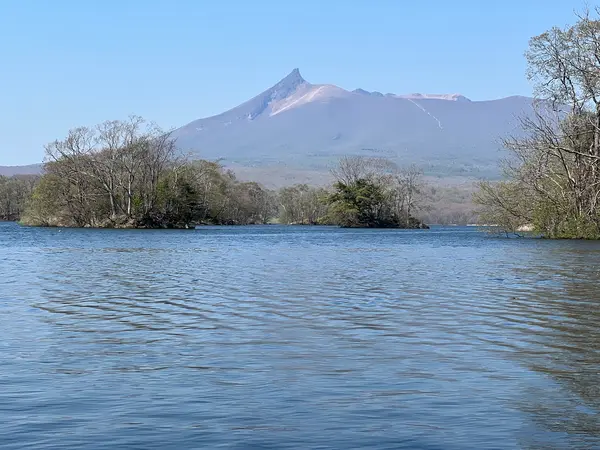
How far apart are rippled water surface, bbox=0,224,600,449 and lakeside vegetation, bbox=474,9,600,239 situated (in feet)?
114

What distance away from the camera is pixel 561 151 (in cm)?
6359

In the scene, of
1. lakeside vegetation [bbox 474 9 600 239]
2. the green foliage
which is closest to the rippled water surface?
lakeside vegetation [bbox 474 9 600 239]

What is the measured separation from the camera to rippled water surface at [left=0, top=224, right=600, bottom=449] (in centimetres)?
938

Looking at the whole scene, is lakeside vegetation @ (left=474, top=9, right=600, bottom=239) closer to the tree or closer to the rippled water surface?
the rippled water surface

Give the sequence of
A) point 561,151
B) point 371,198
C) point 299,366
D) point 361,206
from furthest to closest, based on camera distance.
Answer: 1. point 361,206
2. point 371,198
3. point 561,151
4. point 299,366

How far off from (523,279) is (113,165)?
84.1 metres

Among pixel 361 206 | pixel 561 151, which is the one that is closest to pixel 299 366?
pixel 561 151

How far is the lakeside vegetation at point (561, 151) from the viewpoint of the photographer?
194 ft

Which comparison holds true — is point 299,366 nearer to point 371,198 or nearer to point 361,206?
point 371,198

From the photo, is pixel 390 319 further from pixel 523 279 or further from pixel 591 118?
pixel 591 118

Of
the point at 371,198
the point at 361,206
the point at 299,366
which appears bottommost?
the point at 299,366

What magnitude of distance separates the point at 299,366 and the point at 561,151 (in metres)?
54.4

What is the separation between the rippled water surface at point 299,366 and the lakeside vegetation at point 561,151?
3478 cm

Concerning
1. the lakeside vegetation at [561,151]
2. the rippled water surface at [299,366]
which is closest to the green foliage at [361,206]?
the lakeside vegetation at [561,151]
